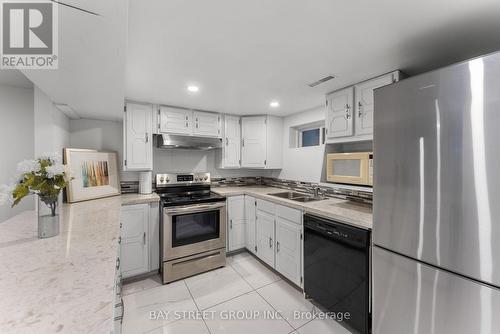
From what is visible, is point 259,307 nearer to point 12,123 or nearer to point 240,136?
point 240,136

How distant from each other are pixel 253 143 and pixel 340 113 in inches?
58.7

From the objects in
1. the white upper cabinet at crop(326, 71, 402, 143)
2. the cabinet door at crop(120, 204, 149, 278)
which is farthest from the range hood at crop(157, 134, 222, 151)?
the white upper cabinet at crop(326, 71, 402, 143)

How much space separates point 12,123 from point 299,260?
10.2ft

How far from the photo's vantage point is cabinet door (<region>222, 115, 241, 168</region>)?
3.16 metres

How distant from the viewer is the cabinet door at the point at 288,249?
82.8 inches

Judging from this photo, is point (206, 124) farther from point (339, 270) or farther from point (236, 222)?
point (339, 270)

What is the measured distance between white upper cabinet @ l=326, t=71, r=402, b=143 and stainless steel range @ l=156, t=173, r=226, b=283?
162cm

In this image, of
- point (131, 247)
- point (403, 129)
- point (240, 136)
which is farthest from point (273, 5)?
point (131, 247)

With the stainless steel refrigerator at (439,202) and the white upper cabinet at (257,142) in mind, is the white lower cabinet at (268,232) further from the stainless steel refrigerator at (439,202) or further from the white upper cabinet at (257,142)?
the stainless steel refrigerator at (439,202)

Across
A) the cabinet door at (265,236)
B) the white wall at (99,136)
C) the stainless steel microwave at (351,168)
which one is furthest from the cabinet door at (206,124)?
the stainless steel microwave at (351,168)

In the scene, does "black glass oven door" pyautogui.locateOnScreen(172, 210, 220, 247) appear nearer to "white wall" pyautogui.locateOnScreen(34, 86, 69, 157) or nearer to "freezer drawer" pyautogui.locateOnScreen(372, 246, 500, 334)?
"white wall" pyautogui.locateOnScreen(34, 86, 69, 157)

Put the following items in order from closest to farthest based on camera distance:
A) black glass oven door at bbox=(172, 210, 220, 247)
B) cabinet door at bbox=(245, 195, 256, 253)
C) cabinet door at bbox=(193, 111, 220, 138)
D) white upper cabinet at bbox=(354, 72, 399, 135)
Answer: white upper cabinet at bbox=(354, 72, 399, 135), black glass oven door at bbox=(172, 210, 220, 247), cabinet door at bbox=(245, 195, 256, 253), cabinet door at bbox=(193, 111, 220, 138)

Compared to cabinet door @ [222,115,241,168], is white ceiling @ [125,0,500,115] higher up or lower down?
higher up

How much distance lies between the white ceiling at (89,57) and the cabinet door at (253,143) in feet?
5.90
